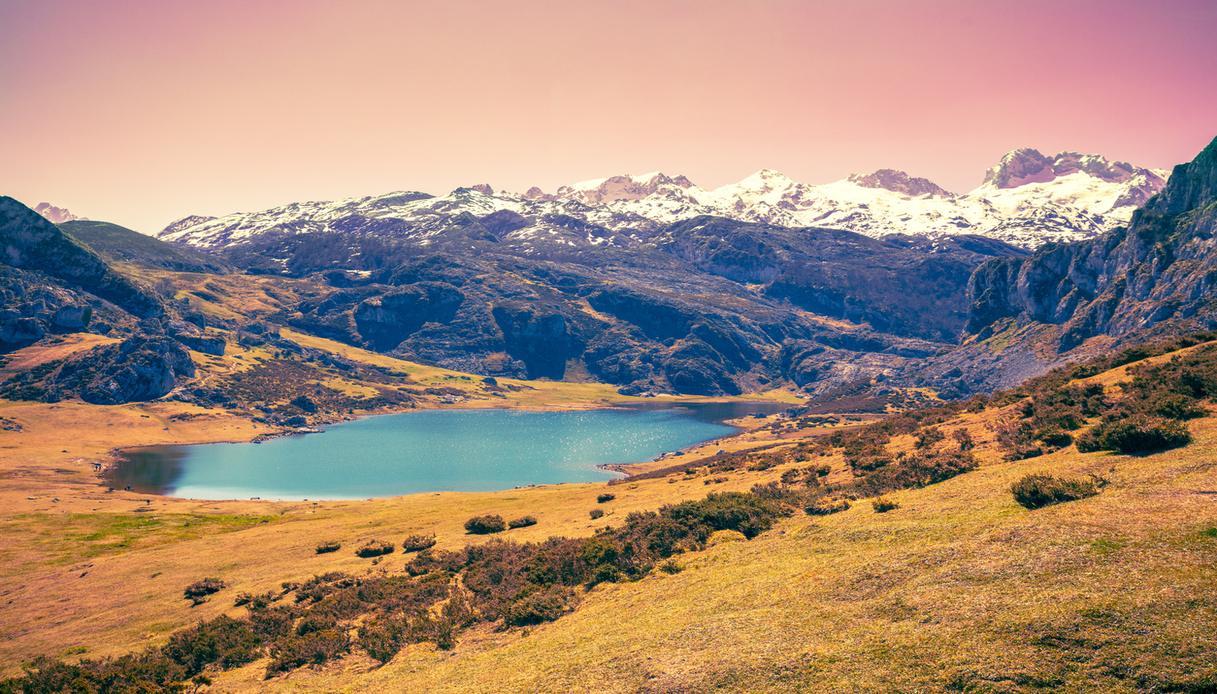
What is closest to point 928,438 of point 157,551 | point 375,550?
point 375,550

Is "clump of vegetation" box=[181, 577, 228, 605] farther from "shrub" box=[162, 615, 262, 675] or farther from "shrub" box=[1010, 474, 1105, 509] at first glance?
"shrub" box=[1010, 474, 1105, 509]

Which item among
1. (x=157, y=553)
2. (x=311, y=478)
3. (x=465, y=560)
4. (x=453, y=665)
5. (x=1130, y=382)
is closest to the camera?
(x=453, y=665)

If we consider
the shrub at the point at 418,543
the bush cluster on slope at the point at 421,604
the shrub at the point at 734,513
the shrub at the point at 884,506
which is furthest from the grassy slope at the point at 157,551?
the shrub at the point at 884,506

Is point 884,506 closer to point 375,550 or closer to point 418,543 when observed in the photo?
point 418,543

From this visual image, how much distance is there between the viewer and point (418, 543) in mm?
55781

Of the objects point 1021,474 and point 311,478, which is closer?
point 1021,474

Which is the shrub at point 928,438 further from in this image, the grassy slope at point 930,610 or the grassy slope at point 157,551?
the grassy slope at point 930,610

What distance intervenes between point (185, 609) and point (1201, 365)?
6928cm

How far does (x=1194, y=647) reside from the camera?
1538cm

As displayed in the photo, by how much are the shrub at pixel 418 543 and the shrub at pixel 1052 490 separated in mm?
44322

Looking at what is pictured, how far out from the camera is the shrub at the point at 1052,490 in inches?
993

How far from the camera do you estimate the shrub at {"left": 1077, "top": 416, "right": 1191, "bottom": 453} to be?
2791cm

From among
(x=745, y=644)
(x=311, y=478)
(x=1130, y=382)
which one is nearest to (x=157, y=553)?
(x=745, y=644)

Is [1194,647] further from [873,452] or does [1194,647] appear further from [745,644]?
[873,452]
